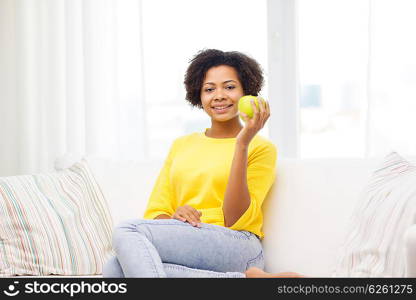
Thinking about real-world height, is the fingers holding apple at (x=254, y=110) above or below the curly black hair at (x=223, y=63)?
below

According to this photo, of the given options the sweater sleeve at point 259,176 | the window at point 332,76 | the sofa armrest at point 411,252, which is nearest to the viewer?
the sofa armrest at point 411,252

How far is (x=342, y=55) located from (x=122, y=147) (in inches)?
49.2

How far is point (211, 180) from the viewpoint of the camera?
2.25 m

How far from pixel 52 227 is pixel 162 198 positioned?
408mm

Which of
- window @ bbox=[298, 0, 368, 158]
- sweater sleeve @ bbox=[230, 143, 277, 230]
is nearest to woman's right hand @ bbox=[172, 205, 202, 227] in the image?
sweater sleeve @ bbox=[230, 143, 277, 230]

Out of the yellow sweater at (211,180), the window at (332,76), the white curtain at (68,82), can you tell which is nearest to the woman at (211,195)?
the yellow sweater at (211,180)

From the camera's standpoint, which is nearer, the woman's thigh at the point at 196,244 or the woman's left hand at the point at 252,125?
the woman's thigh at the point at 196,244

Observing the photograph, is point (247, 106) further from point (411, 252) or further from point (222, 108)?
point (411, 252)

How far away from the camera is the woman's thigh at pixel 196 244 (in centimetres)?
198

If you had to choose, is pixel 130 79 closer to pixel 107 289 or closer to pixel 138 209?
pixel 138 209

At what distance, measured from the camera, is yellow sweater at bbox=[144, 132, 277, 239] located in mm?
2221

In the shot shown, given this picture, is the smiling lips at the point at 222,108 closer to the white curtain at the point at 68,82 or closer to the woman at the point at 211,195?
the woman at the point at 211,195

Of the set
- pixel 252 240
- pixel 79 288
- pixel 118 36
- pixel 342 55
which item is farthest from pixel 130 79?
pixel 79 288

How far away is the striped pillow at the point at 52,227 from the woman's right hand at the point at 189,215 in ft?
1.47
